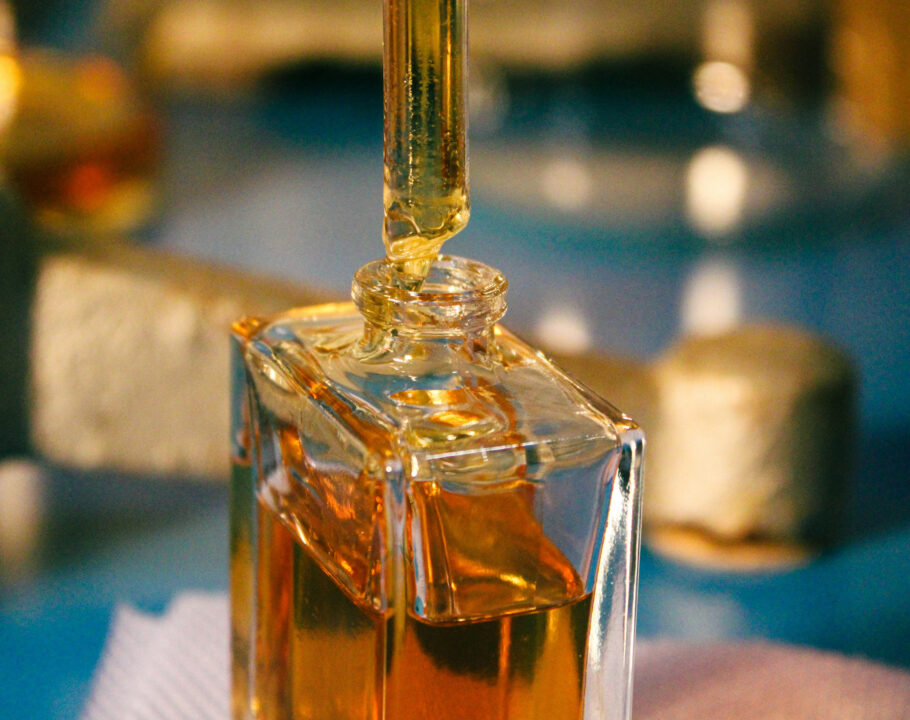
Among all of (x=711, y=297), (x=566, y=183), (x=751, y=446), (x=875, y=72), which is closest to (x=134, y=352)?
(x=751, y=446)

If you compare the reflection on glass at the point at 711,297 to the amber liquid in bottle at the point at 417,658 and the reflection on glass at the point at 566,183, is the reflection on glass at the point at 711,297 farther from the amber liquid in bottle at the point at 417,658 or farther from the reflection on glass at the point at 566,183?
the amber liquid in bottle at the point at 417,658

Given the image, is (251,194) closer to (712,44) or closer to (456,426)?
(712,44)

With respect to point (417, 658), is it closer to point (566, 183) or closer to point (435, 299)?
point (435, 299)

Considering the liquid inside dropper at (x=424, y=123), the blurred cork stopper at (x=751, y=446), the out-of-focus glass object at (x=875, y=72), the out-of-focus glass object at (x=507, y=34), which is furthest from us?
the out-of-focus glass object at (x=507, y=34)

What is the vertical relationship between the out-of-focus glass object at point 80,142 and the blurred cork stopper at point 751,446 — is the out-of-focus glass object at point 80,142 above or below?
above

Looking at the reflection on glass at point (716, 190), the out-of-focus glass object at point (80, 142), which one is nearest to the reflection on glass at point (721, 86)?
the reflection on glass at point (716, 190)

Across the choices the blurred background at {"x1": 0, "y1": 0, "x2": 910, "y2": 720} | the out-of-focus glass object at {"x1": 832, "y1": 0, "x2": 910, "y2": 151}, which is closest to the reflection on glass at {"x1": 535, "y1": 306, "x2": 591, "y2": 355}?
the blurred background at {"x1": 0, "y1": 0, "x2": 910, "y2": 720}
